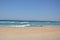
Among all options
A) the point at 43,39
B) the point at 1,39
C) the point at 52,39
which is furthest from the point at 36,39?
the point at 1,39

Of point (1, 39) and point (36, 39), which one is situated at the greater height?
point (1, 39)

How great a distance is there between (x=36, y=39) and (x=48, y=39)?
35 cm

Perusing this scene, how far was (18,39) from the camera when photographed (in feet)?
10.1

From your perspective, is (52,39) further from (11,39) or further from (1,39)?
(1,39)

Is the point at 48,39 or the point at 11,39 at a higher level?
the point at 11,39

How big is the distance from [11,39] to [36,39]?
71 cm

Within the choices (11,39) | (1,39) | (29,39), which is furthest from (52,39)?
(1,39)

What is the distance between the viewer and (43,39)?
10.3ft

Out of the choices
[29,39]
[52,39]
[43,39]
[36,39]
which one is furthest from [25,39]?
[52,39]

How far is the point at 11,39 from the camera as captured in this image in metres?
3.07

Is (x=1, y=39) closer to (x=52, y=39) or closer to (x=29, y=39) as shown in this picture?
(x=29, y=39)

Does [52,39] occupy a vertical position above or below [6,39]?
below

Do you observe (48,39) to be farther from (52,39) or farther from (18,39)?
(18,39)

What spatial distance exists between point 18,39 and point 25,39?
0.20m
